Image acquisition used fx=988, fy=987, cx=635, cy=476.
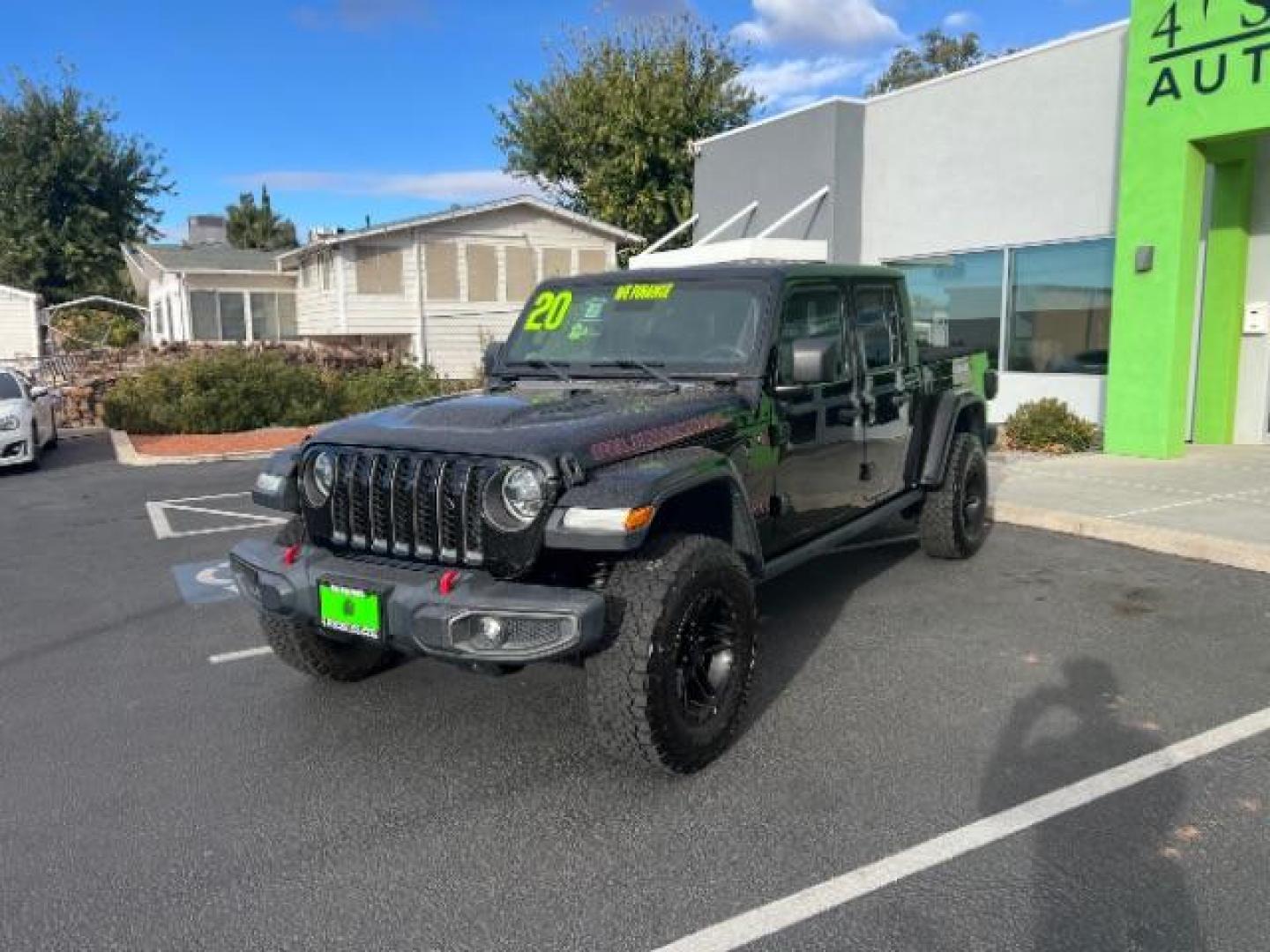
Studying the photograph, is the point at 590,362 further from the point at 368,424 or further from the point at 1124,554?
the point at 1124,554

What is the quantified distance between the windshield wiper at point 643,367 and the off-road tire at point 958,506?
256cm

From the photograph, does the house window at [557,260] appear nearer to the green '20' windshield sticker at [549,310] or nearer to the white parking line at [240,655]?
the green '20' windshield sticker at [549,310]

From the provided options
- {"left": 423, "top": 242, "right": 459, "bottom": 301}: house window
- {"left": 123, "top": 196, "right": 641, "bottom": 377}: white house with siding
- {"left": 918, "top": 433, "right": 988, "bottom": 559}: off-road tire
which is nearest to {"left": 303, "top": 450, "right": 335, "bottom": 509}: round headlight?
{"left": 918, "top": 433, "right": 988, "bottom": 559}: off-road tire

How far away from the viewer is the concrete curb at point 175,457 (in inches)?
504

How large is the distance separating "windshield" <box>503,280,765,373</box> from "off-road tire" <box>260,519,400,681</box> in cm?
157

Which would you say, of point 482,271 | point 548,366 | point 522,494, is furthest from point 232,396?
point 522,494

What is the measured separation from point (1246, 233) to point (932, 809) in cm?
962

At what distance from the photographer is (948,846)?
3.06 m

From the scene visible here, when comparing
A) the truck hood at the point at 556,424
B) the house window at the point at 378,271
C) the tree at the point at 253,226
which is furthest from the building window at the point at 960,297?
the tree at the point at 253,226

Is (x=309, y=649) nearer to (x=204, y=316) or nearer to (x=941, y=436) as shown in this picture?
(x=941, y=436)

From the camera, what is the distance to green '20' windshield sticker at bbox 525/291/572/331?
205 inches

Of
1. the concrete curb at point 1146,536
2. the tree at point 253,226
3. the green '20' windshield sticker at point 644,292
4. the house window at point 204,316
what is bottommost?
the concrete curb at point 1146,536

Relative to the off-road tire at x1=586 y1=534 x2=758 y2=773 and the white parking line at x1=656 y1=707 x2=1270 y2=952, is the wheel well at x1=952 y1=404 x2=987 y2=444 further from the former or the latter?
the off-road tire at x1=586 y1=534 x2=758 y2=773

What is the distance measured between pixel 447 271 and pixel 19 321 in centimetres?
1449
